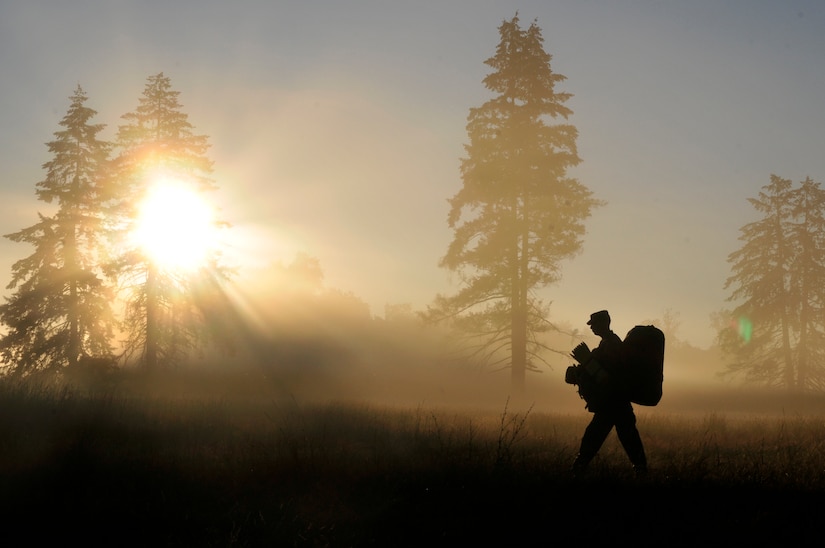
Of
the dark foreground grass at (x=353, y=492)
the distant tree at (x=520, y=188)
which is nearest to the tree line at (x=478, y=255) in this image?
the distant tree at (x=520, y=188)

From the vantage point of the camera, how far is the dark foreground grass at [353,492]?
17.1 feet

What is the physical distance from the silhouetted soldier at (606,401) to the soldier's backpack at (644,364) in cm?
10

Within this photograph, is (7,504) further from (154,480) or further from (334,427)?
(334,427)

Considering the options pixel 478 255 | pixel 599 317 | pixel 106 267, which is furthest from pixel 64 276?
pixel 599 317

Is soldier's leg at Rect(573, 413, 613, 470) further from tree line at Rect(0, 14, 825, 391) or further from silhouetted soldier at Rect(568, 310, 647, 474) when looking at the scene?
tree line at Rect(0, 14, 825, 391)

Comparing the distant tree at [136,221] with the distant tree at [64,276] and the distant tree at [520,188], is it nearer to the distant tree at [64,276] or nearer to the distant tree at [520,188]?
the distant tree at [64,276]

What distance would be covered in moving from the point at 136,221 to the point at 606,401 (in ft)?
75.8

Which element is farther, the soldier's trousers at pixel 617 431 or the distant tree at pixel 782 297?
the distant tree at pixel 782 297

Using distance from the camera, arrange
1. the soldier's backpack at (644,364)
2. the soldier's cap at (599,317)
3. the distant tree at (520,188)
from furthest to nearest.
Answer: the distant tree at (520,188) → the soldier's cap at (599,317) → the soldier's backpack at (644,364)

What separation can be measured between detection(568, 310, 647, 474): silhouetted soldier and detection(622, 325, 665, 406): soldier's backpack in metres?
0.10

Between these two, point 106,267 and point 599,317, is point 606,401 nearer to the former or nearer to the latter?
point 599,317

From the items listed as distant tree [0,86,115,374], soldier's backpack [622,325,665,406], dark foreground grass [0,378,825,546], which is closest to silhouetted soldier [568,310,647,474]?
soldier's backpack [622,325,665,406]

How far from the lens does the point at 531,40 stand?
22281 mm

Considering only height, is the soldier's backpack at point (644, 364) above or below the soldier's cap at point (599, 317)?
below
